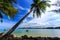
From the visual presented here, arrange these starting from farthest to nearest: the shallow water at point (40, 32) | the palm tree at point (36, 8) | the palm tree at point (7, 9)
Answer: the palm tree at point (36, 8)
the shallow water at point (40, 32)
the palm tree at point (7, 9)

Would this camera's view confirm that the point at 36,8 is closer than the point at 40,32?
No

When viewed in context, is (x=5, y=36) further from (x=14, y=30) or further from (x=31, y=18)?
(x=31, y=18)

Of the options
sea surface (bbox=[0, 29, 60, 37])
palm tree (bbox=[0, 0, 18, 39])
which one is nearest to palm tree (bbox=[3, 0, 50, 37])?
sea surface (bbox=[0, 29, 60, 37])

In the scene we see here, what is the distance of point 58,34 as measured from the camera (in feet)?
44.9

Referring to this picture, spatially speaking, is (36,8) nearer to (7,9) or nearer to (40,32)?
(40,32)

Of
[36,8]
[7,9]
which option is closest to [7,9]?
[7,9]

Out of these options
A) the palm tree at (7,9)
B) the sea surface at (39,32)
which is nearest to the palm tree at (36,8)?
the sea surface at (39,32)

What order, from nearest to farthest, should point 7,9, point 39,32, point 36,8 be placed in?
point 7,9, point 39,32, point 36,8

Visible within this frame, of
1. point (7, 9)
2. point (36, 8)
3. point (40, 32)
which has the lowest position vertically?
point (40, 32)

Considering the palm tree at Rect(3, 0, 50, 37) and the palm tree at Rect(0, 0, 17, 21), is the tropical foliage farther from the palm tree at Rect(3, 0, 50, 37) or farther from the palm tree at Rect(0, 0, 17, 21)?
the palm tree at Rect(3, 0, 50, 37)

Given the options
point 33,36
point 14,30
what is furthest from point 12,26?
point 33,36

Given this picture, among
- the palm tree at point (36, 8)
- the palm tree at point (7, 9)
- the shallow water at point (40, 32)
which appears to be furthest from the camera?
the palm tree at point (36, 8)

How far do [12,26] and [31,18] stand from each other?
3.44 feet

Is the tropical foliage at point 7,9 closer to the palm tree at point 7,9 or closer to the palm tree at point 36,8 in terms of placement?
the palm tree at point 7,9
